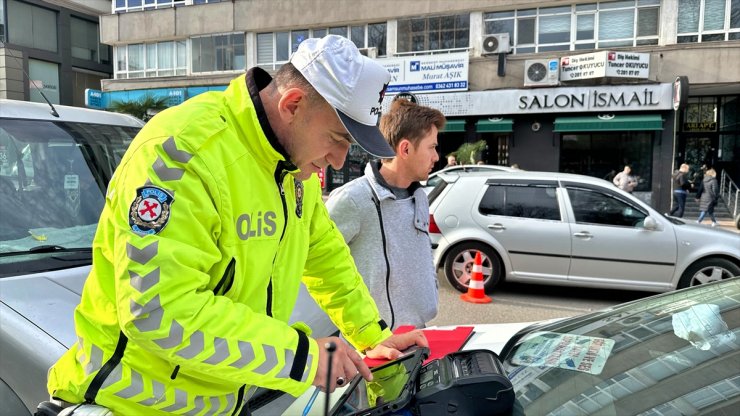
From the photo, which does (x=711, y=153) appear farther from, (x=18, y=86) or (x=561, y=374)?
(x=18, y=86)

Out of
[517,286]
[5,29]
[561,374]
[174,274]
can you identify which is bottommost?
[517,286]

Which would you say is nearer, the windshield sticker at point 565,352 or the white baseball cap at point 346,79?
the white baseball cap at point 346,79

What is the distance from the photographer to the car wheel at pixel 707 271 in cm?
623

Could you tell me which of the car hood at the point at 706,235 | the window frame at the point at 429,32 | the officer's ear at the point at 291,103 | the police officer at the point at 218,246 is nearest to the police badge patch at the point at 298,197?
the police officer at the point at 218,246

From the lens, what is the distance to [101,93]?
26672 mm

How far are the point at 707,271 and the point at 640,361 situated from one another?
5.77 meters

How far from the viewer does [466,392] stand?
1353 mm

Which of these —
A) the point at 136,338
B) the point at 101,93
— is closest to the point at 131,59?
the point at 101,93

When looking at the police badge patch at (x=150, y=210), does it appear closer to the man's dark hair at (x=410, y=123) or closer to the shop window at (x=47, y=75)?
the man's dark hair at (x=410, y=123)

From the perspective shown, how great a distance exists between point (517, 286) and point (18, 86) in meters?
28.9

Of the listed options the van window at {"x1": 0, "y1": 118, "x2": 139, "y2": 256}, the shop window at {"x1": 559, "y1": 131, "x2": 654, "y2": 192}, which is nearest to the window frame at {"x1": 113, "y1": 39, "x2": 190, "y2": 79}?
the shop window at {"x1": 559, "y1": 131, "x2": 654, "y2": 192}

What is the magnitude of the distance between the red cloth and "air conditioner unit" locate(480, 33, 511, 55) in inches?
734

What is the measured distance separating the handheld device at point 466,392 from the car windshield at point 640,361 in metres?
0.13

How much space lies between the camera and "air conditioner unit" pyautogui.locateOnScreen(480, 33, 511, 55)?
1930 cm
